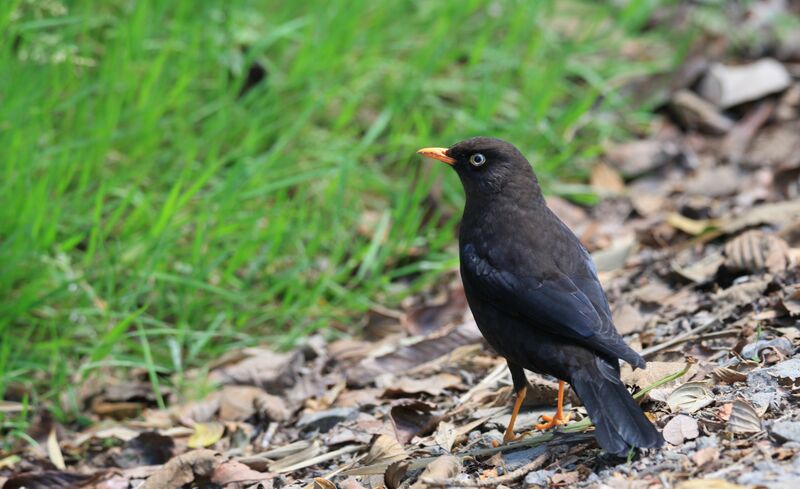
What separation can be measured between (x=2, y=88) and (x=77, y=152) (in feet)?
1.50

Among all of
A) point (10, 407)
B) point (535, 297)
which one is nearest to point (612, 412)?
point (535, 297)

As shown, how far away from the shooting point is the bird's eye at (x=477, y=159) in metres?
4.14

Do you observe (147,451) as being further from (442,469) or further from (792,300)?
(792,300)

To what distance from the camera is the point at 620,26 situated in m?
7.32

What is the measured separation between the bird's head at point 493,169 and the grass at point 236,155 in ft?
4.48

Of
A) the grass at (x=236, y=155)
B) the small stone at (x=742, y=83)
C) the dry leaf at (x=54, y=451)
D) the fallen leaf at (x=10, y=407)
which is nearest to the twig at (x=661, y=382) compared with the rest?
the grass at (x=236, y=155)

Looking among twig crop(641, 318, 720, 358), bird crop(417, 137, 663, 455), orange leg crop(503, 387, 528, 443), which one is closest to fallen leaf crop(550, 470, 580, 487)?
bird crop(417, 137, 663, 455)

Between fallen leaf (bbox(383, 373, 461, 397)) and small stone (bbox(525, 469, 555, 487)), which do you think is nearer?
small stone (bbox(525, 469, 555, 487))

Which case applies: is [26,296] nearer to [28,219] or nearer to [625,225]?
[28,219]

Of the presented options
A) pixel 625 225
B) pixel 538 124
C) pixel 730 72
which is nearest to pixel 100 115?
pixel 538 124

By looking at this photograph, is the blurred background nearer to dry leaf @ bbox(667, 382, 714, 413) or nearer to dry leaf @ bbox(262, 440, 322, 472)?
dry leaf @ bbox(262, 440, 322, 472)

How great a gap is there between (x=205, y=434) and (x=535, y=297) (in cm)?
170

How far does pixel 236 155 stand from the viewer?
18.3 feet

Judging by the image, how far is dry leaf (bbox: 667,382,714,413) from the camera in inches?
137
